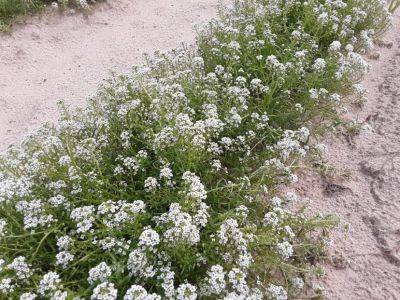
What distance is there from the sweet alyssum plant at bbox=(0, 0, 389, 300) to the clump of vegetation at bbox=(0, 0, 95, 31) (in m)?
4.10

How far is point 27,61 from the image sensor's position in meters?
8.08

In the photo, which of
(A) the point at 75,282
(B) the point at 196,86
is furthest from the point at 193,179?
(B) the point at 196,86

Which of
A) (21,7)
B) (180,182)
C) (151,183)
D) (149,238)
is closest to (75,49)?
(21,7)

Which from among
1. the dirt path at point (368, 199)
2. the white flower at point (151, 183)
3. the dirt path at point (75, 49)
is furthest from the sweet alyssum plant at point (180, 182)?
the dirt path at point (75, 49)

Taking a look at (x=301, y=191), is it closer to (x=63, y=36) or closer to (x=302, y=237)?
(x=302, y=237)

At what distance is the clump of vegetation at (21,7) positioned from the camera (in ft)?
27.9

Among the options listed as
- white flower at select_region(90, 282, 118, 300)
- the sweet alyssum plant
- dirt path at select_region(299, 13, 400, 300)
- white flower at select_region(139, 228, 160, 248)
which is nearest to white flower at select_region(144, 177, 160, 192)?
the sweet alyssum plant

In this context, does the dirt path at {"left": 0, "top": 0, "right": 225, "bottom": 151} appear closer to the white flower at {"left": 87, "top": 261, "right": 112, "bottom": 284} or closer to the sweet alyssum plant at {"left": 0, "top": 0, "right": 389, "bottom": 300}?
the sweet alyssum plant at {"left": 0, "top": 0, "right": 389, "bottom": 300}

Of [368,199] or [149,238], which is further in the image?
[368,199]

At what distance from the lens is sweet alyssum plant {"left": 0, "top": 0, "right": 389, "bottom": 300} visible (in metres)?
3.70

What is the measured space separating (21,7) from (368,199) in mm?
7621

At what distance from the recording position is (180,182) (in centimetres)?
452

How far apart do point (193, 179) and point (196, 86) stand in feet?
5.90

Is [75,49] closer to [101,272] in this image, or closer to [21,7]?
[21,7]
